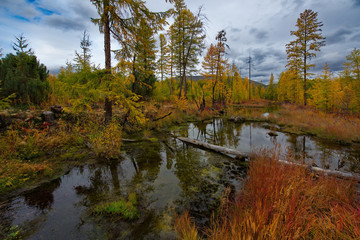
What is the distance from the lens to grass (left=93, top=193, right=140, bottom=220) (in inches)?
117

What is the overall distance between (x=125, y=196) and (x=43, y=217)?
1599 millimetres

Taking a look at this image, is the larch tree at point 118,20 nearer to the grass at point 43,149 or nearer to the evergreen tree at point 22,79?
the grass at point 43,149

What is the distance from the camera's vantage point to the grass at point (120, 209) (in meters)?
2.97

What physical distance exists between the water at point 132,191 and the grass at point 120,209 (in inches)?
4.8

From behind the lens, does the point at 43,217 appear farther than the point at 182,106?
No

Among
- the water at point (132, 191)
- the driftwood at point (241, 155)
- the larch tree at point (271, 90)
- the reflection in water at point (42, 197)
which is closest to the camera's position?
the water at point (132, 191)

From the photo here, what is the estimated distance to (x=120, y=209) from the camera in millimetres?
3062

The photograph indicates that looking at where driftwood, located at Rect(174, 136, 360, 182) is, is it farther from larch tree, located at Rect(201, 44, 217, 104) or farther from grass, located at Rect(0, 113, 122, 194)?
larch tree, located at Rect(201, 44, 217, 104)

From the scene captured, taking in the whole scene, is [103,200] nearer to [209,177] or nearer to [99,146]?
[99,146]

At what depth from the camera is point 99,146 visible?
5.66 metres

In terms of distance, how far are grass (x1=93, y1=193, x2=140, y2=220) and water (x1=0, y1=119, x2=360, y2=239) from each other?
0.40 feet

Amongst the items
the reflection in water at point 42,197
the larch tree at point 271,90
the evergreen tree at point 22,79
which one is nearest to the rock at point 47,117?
the evergreen tree at point 22,79

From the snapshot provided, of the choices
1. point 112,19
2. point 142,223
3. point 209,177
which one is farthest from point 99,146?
point 112,19

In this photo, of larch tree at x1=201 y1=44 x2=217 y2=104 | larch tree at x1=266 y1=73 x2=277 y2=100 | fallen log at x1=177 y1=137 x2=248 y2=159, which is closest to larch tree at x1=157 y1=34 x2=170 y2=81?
larch tree at x1=201 y1=44 x2=217 y2=104
